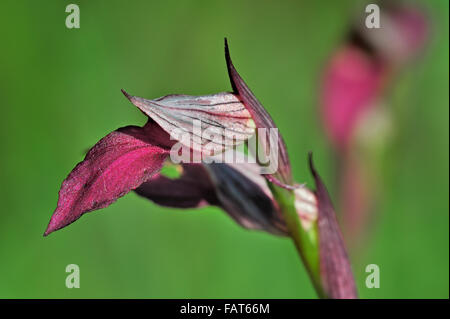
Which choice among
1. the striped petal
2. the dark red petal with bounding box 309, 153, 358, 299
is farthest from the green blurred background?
the striped petal

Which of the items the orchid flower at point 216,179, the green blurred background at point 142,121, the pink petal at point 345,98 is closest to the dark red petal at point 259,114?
the orchid flower at point 216,179

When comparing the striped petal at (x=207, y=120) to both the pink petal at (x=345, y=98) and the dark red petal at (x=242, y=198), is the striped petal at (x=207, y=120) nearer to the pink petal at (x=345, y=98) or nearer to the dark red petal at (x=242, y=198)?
the dark red petal at (x=242, y=198)

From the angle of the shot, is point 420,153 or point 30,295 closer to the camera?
point 30,295

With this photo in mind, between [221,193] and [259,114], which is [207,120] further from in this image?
[221,193]

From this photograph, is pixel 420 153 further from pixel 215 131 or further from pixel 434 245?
pixel 215 131

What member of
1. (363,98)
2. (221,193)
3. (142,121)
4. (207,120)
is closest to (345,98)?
(363,98)
